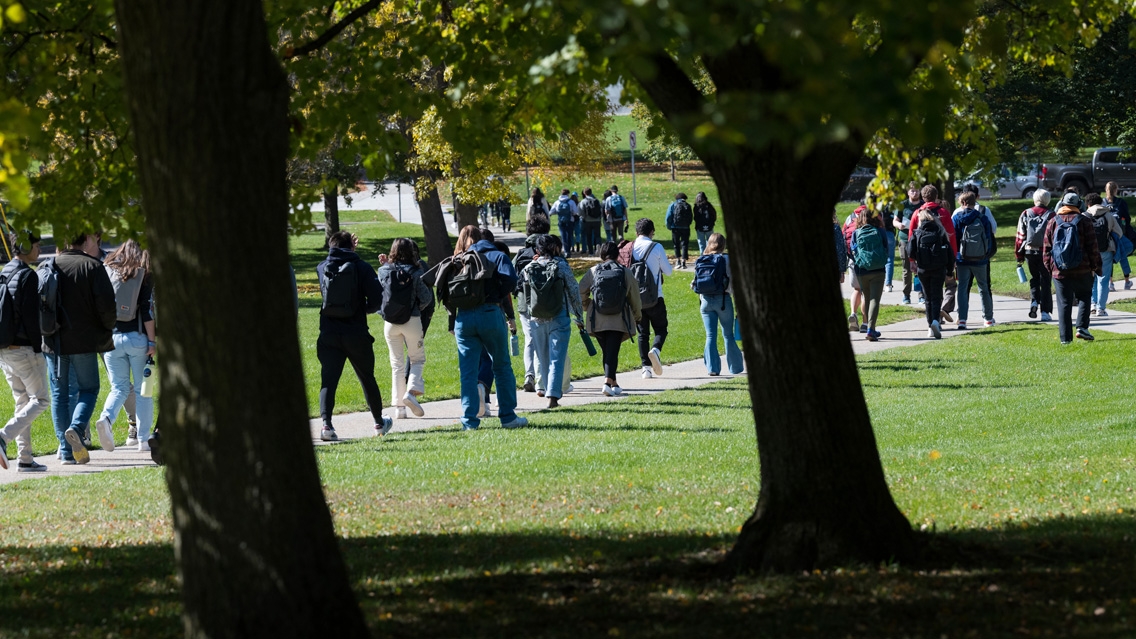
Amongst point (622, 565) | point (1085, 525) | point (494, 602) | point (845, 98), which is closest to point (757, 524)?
point (622, 565)

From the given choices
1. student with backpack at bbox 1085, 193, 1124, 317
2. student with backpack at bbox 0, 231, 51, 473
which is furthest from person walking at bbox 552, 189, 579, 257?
student with backpack at bbox 0, 231, 51, 473

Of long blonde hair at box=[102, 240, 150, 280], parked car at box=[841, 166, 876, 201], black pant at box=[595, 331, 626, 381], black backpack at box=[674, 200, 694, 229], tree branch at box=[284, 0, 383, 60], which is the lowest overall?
black pant at box=[595, 331, 626, 381]

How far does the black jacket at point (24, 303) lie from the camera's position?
10523mm

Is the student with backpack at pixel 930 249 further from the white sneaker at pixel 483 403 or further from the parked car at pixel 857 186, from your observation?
the parked car at pixel 857 186

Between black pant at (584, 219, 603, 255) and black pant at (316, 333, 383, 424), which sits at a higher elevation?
black pant at (584, 219, 603, 255)

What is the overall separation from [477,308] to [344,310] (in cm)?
122

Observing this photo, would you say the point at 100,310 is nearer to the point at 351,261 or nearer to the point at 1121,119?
the point at 351,261

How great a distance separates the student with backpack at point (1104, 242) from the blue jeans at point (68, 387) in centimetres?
1322

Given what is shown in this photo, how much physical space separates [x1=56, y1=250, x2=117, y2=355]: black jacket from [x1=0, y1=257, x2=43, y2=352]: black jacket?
204 millimetres

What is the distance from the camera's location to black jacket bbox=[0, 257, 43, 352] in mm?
10523

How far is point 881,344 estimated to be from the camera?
1775cm

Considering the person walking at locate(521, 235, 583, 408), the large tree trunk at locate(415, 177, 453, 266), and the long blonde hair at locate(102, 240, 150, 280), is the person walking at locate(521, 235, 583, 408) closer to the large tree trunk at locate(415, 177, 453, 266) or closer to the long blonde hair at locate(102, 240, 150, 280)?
the long blonde hair at locate(102, 240, 150, 280)

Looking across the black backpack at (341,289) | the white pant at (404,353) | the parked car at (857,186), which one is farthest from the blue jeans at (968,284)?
the parked car at (857,186)

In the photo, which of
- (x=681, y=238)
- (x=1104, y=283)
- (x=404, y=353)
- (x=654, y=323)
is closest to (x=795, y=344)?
(x=404, y=353)
